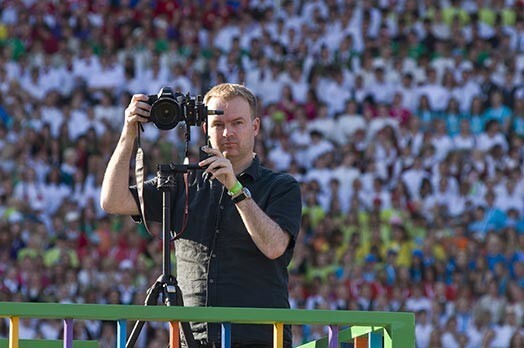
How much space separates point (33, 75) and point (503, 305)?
6270mm

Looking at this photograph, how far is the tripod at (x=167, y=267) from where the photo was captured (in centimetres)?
441

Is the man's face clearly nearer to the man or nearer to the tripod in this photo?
the man

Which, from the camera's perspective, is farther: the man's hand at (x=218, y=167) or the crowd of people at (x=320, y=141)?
the crowd of people at (x=320, y=141)

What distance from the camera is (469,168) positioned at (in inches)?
620

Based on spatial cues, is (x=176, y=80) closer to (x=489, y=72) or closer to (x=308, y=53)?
(x=308, y=53)

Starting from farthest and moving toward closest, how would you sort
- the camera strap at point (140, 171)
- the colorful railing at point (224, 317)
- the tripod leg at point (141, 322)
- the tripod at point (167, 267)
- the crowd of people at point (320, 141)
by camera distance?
the crowd of people at point (320, 141), the camera strap at point (140, 171), the tripod at point (167, 267), the tripod leg at point (141, 322), the colorful railing at point (224, 317)

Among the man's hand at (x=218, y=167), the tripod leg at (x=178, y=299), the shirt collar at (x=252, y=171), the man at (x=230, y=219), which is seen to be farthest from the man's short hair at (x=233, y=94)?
the tripod leg at (x=178, y=299)

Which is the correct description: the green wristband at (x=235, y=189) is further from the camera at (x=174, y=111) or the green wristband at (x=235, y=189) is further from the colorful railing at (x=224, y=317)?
the colorful railing at (x=224, y=317)

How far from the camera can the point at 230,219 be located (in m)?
4.87

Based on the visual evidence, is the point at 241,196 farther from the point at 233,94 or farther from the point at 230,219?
the point at 233,94

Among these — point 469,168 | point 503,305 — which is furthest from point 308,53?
point 503,305

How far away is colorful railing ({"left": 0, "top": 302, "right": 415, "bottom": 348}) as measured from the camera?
12.5 ft

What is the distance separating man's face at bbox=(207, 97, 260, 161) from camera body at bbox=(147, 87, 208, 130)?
0.31 m

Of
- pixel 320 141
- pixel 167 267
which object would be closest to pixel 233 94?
pixel 167 267
